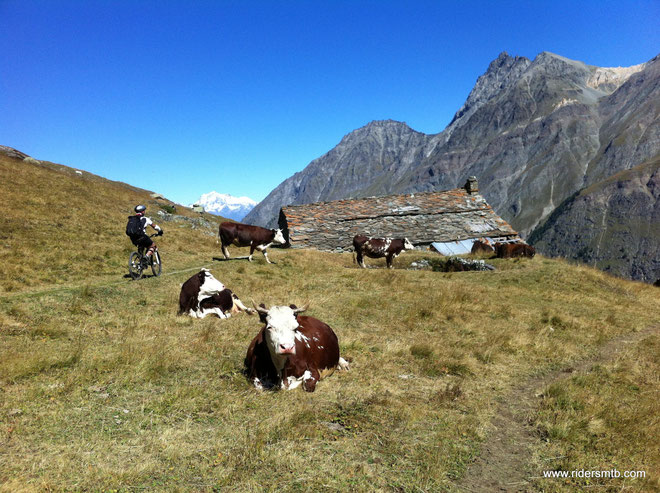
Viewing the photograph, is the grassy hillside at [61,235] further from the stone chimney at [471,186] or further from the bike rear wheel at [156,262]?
the stone chimney at [471,186]

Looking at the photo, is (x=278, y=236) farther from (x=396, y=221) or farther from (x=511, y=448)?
(x=511, y=448)

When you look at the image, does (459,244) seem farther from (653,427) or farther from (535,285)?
(653,427)

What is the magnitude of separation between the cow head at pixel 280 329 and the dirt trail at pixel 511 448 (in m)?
2.79

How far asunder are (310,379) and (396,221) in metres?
27.9

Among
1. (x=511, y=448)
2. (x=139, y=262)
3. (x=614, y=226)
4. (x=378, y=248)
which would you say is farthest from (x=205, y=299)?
(x=614, y=226)

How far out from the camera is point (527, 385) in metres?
7.40

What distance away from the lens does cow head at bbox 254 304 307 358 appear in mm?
5547

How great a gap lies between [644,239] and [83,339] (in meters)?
205

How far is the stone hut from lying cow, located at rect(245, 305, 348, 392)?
2423cm

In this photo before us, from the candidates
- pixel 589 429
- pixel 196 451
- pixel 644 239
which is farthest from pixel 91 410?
pixel 644 239

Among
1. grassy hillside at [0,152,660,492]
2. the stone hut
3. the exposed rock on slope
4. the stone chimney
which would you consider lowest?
grassy hillside at [0,152,660,492]

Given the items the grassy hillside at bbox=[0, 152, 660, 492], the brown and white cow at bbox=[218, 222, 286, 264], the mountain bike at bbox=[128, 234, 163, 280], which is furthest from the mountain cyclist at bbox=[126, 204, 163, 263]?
the brown and white cow at bbox=[218, 222, 286, 264]

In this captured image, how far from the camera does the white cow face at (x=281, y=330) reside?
18.2 ft

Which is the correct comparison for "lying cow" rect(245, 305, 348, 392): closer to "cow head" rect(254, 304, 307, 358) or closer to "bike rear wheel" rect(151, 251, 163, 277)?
"cow head" rect(254, 304, 307, 358)
